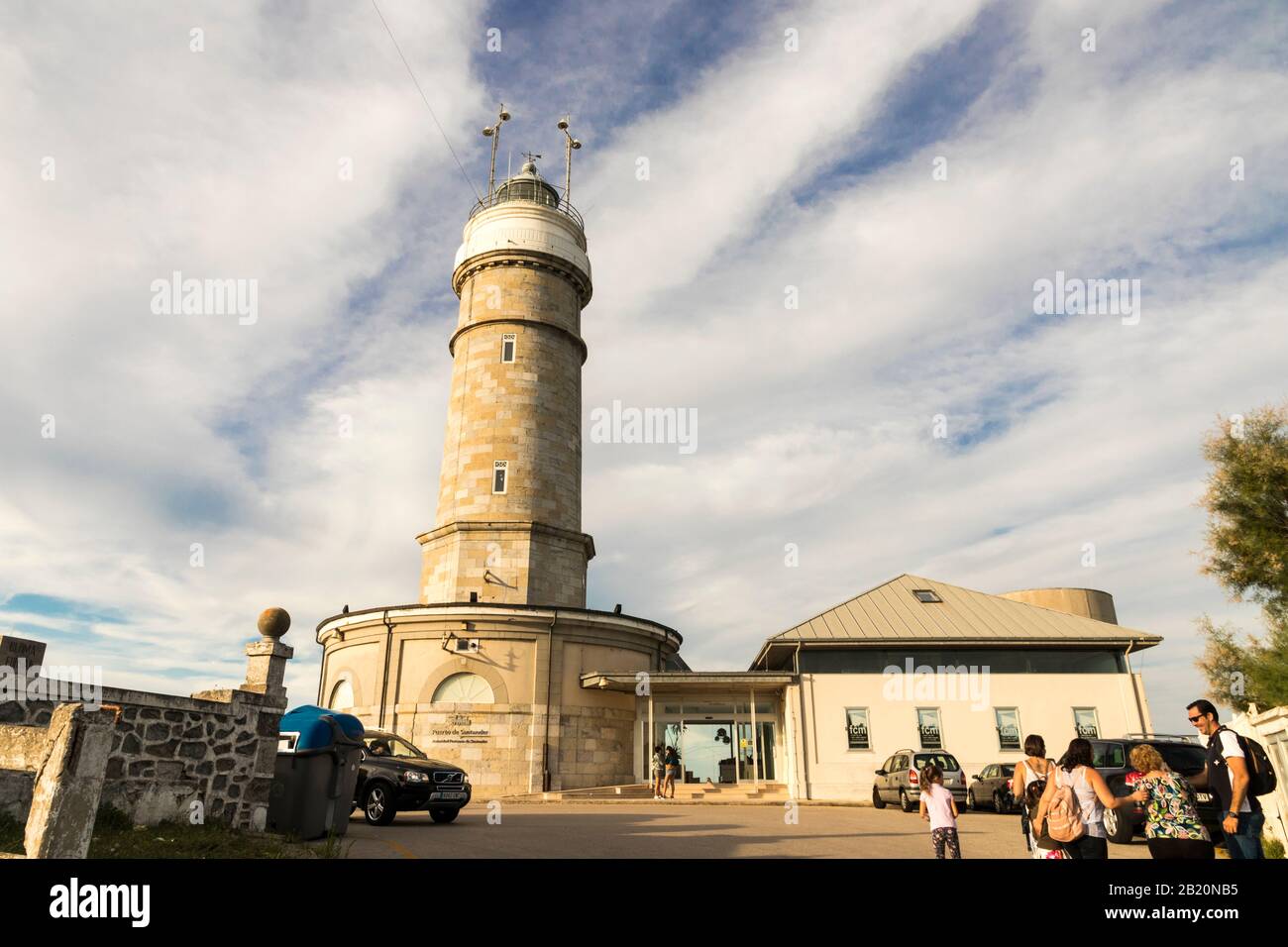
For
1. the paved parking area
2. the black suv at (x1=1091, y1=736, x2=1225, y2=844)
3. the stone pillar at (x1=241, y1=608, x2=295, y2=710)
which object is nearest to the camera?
the paved parking area

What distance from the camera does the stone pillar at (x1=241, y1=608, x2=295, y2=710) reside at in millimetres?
11070

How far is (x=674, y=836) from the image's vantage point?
12.4 metres

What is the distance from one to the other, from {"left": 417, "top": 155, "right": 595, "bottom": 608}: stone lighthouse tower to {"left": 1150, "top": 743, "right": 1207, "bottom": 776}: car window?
18.2m

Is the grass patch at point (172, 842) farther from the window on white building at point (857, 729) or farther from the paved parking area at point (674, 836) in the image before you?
the window on white building at point (857, 729)

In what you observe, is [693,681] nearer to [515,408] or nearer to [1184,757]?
[515,408]

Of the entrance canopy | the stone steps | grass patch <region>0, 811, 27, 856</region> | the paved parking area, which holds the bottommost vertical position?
the paved parking area

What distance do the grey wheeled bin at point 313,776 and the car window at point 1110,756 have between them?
11780mm

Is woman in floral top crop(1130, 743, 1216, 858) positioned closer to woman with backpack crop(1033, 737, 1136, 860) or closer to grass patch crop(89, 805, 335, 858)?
woman with backpack crop(1033, 737, 1136, 860)

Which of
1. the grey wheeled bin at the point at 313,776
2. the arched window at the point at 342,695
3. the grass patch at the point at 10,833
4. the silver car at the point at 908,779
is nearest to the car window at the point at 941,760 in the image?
the silver car at the point at 908,779

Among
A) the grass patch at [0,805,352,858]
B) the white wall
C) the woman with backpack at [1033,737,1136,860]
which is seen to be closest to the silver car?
the white wall
